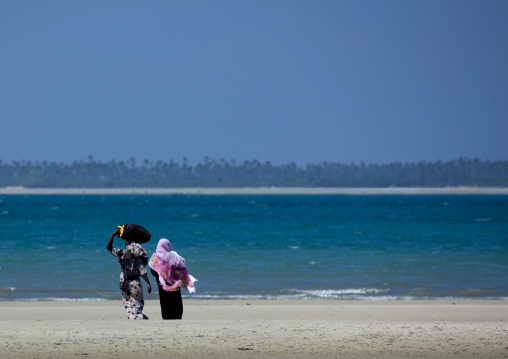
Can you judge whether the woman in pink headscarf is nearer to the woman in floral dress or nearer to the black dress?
the black dress

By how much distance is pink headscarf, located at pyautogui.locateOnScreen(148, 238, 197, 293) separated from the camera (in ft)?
37.7

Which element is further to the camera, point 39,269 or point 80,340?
point 39,269

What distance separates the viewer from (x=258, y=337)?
1037 cm

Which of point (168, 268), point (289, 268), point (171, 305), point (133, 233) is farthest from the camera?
point (289, 268)

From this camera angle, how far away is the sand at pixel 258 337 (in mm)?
9383

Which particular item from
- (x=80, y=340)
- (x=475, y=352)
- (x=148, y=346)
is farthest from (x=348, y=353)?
(x=80, y=340)

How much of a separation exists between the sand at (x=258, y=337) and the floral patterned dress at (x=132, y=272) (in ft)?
1.07

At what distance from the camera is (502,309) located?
14867 mm

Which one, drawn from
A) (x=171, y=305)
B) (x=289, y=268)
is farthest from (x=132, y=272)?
(x=289, y=268)

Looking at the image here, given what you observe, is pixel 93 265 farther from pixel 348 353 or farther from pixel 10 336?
pixel 348 353

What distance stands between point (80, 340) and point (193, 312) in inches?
177

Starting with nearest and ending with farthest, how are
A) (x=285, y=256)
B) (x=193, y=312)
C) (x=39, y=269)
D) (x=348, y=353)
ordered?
(x=348, y=353)
(x=193, y=312)
(x=39, y=269)
(x=285, y=256)

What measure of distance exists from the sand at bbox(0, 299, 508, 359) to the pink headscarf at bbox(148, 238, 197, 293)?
0.55 m

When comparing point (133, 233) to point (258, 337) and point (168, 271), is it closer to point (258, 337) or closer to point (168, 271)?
point (168, 271)
